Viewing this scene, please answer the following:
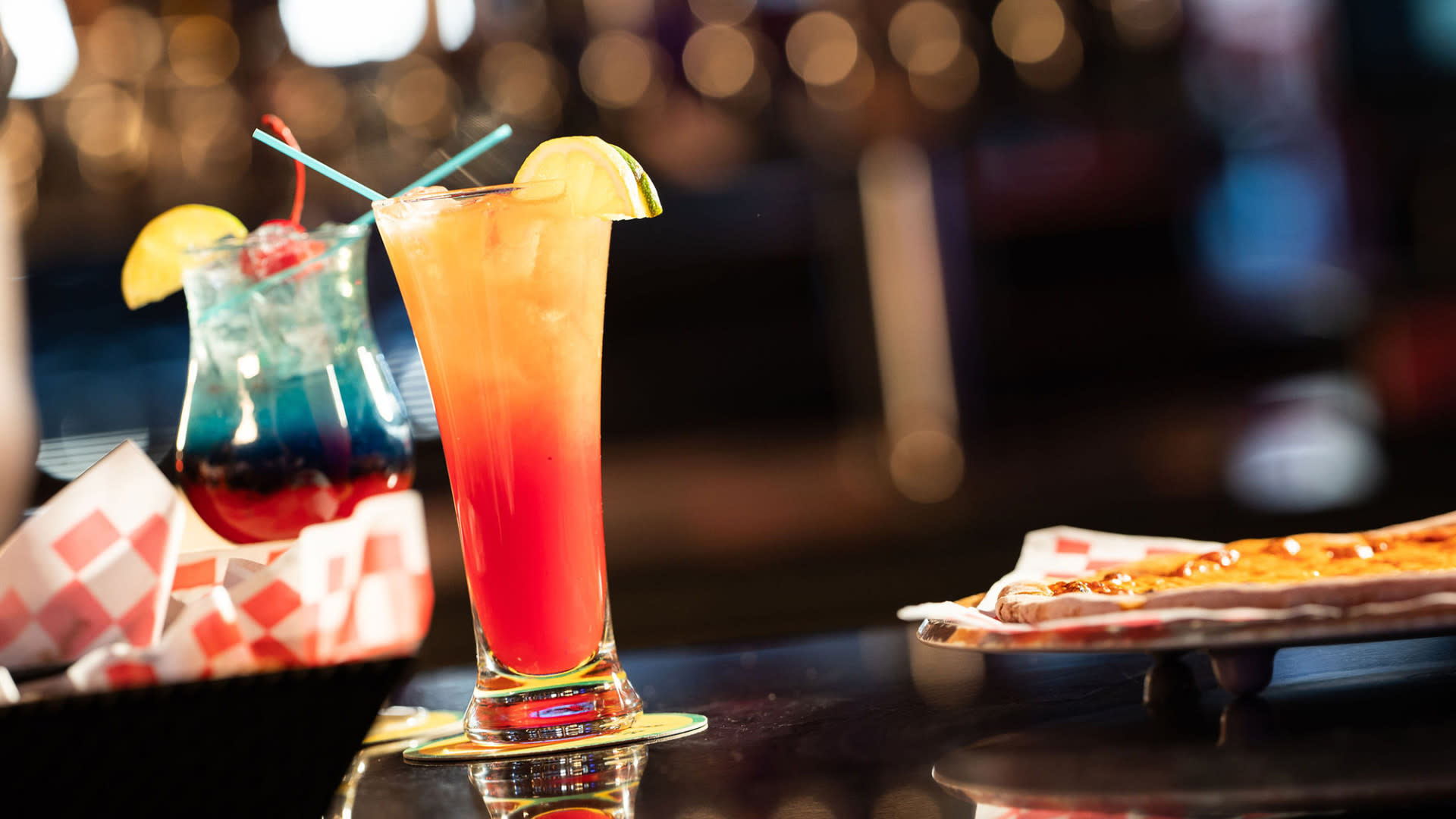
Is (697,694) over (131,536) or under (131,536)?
under

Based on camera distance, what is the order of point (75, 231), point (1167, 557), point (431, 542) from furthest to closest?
point (75, 231)
point (431, 542)
point (1167, 557)

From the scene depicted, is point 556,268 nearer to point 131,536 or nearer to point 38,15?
point 131,536

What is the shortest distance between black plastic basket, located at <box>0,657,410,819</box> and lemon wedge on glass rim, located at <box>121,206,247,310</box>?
607 mm

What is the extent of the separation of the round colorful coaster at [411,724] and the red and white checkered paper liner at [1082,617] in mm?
335

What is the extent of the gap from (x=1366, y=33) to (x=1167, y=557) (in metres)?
3.47

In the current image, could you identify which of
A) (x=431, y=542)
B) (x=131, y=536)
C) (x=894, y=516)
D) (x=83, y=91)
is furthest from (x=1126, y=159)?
(x=131, y=536)

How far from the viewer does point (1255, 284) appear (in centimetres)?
399

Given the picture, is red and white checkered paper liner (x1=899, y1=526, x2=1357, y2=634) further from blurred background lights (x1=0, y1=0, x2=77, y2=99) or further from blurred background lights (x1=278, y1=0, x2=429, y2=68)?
blurred background lights (x1=0, y1=0, x2=77, y2=99)

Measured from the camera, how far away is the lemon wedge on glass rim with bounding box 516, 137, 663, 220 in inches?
35.8

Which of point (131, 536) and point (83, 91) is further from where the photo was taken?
point (83, 91)

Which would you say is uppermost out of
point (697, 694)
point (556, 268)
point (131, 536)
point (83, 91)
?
point (83, 91)

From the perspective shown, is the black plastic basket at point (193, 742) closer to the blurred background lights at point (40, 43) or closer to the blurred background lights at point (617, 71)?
the blurred background lights at point (617, 71)

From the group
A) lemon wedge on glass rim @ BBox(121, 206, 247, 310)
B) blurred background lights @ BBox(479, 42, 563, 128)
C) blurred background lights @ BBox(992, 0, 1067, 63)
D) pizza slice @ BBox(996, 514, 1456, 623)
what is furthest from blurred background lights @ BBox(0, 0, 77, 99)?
pizza slice @ BBox(996, 514, 1456, 623)

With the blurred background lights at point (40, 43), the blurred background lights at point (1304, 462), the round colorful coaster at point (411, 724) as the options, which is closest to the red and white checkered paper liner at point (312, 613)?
the round colorful coaster at point (411, 724)
